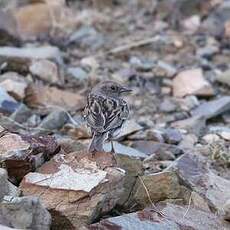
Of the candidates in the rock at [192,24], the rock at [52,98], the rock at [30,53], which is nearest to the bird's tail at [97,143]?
the rock at [52,98]

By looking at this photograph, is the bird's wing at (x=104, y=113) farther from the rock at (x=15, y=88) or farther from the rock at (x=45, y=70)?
the rock at (x=45, y=70)

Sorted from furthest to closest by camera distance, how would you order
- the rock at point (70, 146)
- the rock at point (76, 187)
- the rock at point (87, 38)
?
the rock at point (87, 38) → the rock at point (70, 146) → the rock at point (76, 187)

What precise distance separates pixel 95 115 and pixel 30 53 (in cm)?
362

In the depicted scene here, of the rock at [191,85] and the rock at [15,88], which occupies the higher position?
the rock at [15,88]

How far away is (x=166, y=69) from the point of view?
32.5 feet

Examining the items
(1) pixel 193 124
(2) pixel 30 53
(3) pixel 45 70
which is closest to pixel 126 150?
(1) pixel 193 124

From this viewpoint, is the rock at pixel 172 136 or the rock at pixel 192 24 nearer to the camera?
the rock at pixel 172 136

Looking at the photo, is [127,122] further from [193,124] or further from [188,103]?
[188,103]

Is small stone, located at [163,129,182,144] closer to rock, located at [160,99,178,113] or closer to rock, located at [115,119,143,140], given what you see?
rock, located at [115,119,143,140]

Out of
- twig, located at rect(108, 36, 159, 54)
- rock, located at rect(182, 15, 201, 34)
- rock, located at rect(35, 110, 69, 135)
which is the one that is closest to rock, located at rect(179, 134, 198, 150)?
rock, located at rect(35, 110, 69, 135)

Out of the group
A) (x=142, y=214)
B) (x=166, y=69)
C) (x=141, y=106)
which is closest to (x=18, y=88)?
(x=141, y=106)

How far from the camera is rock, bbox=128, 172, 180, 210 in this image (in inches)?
217

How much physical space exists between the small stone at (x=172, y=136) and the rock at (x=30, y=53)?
2.14m

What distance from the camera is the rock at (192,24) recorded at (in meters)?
11.7
